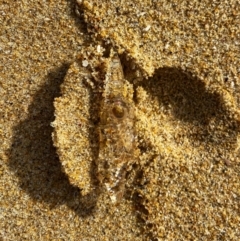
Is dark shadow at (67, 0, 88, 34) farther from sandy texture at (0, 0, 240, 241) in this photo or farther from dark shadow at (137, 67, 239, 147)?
dark shadow at (137, 67, 239, 147)

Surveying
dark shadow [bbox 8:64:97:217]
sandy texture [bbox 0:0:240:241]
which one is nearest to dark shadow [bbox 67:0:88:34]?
sandy texture [bbox 0:0:240:241]

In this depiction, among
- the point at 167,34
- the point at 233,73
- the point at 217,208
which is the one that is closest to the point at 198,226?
the point at 217,208

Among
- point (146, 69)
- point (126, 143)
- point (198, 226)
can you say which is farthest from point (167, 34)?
point (198, 226)

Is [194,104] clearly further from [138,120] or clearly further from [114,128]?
[114,128]

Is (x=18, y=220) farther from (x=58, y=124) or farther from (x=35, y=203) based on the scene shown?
(x=58, y=124)

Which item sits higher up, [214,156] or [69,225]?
[214,156]

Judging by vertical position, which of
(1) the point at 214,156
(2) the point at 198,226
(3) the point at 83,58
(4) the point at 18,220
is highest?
(3) the point at 83,58
